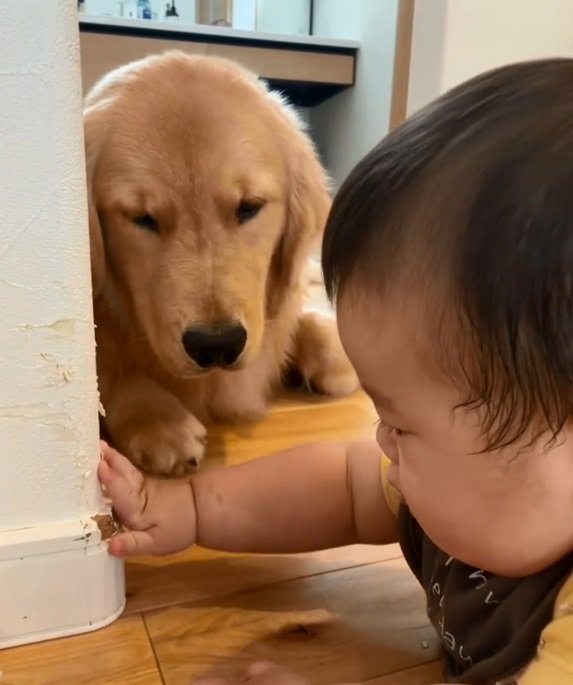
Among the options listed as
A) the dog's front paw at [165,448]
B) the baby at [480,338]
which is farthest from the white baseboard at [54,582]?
the dog's front paw at [165,448]

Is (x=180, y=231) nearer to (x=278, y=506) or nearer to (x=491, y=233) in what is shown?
(x=278, y=506)

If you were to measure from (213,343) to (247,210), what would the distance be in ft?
0.74

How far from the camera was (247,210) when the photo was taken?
3.74 ft

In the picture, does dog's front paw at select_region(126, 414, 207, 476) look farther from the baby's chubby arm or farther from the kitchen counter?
the kitchen counter

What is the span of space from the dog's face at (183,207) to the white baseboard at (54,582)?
32 cm

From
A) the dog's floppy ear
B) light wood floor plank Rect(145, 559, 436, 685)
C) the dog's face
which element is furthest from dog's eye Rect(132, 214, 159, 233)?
light wood floor plank Rect(145, 559, 436, 685)

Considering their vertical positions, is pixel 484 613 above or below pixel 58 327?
below

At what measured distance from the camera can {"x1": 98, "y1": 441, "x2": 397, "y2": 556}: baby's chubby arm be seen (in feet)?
2.70

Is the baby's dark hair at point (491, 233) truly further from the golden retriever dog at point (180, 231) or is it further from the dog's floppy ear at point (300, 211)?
the dog's floppy ear at point (300, 211)

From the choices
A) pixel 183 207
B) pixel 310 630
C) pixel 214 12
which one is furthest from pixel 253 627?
pixel 214 12

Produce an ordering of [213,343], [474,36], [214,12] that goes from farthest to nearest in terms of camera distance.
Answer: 1. [214,12]
2. [474,36]
3. [213,343]

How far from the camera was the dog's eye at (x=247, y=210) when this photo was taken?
1.12 m

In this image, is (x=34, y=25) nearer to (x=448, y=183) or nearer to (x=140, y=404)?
(x=448, y=183)

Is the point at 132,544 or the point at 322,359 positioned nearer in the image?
the point at 132,544
